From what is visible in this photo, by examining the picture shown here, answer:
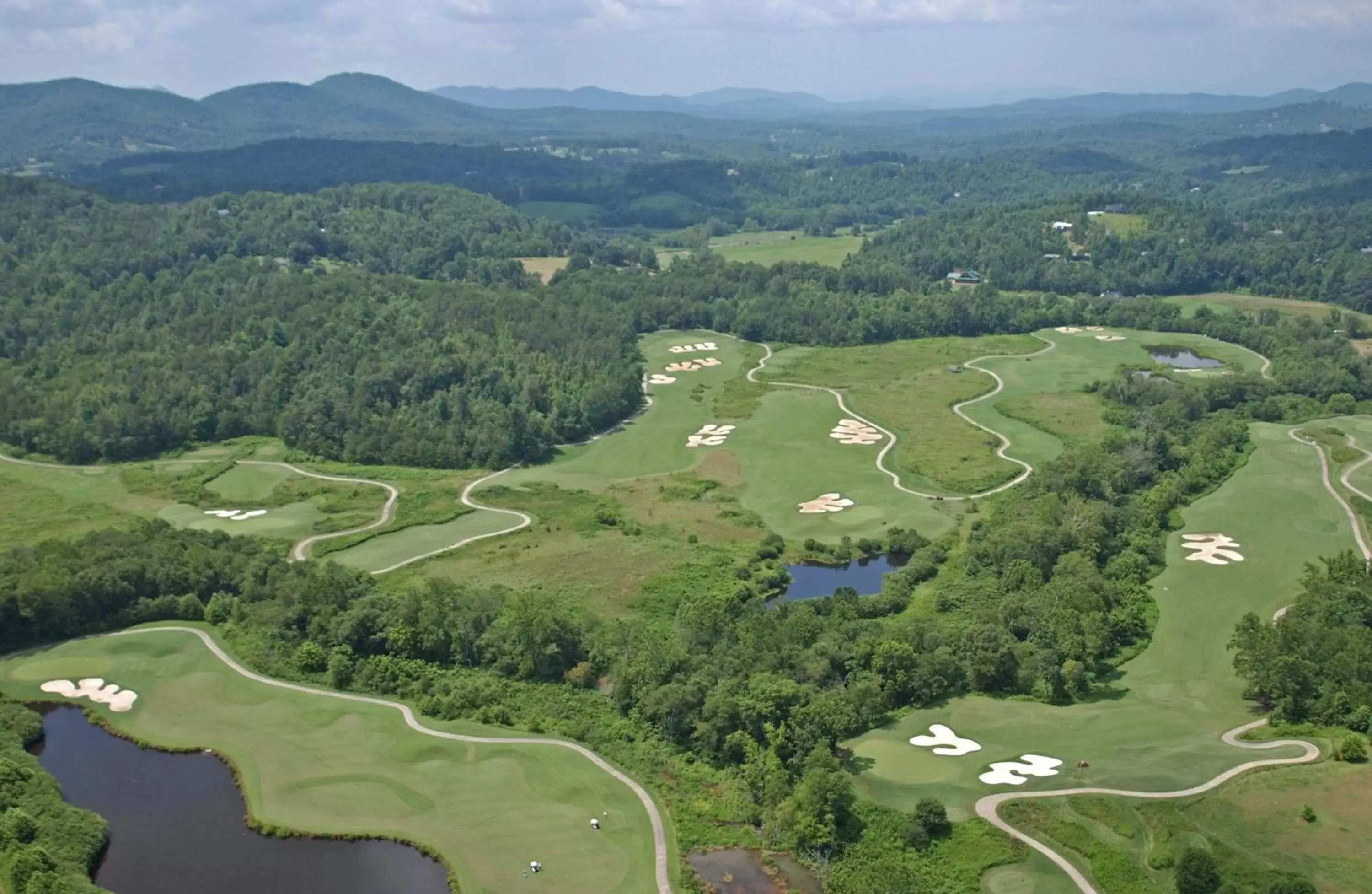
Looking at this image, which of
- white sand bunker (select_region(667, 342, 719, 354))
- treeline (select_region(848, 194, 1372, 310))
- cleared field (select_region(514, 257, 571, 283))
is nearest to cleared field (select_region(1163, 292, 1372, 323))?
treeline (select_region(848, 194, 1372, 310))

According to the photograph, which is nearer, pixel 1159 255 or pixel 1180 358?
pixel 1180 358

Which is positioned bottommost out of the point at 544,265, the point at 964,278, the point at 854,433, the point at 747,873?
the point at 747,873

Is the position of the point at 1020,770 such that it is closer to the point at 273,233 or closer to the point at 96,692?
the point at 96,692

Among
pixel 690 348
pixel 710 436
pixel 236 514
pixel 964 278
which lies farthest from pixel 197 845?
pixel 964 278

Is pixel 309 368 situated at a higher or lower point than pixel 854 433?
higher

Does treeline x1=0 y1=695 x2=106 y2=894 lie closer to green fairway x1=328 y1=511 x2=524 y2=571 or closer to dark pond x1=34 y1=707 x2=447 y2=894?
dark pond x1=34 y1=707 x2=447 y2=894

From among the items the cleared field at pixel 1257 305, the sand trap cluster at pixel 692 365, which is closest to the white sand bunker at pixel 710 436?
the sand trap cluster at pixel 692 365
